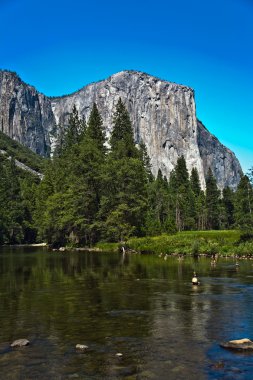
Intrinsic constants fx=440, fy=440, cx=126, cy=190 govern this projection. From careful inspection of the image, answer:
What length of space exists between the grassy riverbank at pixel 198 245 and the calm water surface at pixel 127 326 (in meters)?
22.0

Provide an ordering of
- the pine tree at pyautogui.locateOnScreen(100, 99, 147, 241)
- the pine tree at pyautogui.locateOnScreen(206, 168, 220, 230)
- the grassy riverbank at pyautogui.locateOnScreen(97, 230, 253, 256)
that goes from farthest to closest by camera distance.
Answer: the pine tree at pyautogui.locateOnScreen(206, 168, 220, 230) < the pine tree at pyautogui.locateOnScreen(100, 99, 147, 241) < the grassy riverbank at pyautogui.locateOnScreen(97, 230, 253, 256)

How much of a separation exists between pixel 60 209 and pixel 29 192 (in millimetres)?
38754

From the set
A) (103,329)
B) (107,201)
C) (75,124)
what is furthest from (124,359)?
(75,124)

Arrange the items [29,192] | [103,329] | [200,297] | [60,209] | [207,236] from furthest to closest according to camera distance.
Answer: [29,192], [60,209], [207,236], [200,297], [103,329]

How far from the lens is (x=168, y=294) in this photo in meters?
25.0

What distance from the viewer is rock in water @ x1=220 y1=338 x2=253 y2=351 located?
13.6m

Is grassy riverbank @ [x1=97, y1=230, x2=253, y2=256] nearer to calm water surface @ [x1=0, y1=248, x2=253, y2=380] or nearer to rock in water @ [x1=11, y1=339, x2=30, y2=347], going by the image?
calm water surface @ [x1=0, y1=248, x2=253, y2=380]

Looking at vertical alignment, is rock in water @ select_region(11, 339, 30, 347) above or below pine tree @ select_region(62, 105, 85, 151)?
below

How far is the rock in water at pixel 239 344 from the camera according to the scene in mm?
13617

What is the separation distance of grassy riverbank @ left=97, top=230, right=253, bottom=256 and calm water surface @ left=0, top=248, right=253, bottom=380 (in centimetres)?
2199

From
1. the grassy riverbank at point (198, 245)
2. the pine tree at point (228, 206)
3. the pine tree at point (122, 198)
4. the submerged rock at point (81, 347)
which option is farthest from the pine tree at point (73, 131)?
the submerged rock at point (81, 347)

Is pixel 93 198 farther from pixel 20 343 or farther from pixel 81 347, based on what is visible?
pixel 81 347

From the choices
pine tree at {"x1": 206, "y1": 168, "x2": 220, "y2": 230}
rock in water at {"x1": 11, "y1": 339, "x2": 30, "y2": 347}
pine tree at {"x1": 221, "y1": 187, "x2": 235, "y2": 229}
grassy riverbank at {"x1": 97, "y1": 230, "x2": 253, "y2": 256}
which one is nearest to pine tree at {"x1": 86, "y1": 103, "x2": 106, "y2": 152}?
grassy riverbank at {"x1": 97, "y1": 230, "x2": 253, "y2": 256}

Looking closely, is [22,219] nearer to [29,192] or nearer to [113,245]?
[29,192]
